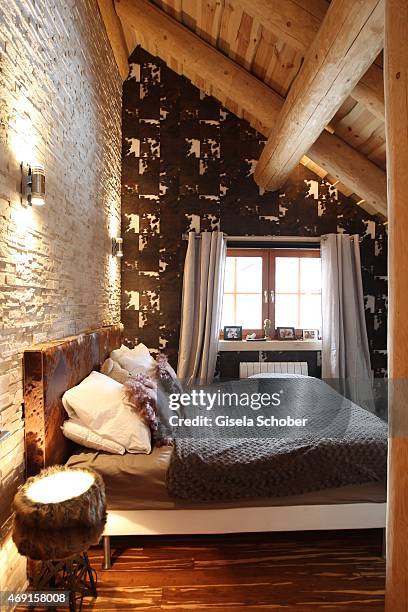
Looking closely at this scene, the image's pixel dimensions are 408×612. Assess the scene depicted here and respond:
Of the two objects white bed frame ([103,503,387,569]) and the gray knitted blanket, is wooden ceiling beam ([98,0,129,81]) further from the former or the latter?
white bed frame ([103,503,387,569])

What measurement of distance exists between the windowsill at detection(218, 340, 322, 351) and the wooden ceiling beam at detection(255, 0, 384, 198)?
1885 millimetres

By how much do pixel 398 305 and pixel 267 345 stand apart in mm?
2574

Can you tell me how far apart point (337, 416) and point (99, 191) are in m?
2.49

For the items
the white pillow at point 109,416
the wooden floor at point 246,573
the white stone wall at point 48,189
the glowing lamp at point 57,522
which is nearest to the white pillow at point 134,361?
the white stone wall at point 48,189

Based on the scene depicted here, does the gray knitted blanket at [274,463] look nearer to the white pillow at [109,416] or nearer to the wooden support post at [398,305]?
the white pillow at [109,416]

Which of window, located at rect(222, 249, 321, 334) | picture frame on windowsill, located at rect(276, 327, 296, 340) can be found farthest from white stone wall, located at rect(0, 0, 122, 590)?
picture frame on windowsill, located at rect(276, 327, 296, 340)

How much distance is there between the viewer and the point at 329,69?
6.41ft

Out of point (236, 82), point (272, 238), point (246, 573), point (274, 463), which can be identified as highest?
point (236, 82)

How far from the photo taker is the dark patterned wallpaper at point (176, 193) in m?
3.86

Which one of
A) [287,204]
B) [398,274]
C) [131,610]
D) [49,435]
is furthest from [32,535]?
[287,204]

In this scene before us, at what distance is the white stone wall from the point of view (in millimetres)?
1521

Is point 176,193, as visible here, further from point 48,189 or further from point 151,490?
point 151,490

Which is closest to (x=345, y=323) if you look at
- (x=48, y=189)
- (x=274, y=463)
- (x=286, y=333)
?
(x=286, y=333)

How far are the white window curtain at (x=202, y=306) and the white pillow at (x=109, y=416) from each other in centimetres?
183
